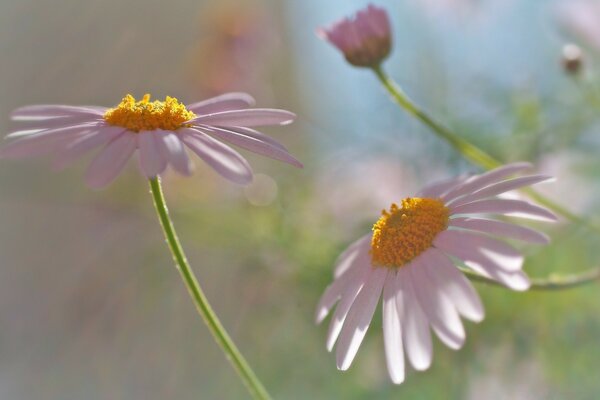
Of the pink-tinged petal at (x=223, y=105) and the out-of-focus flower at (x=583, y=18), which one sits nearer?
the pink-tinged petal at (x=223, y=105)

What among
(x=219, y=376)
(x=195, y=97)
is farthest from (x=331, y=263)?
(x=219, y=376)

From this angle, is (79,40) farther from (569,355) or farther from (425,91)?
(569,355)

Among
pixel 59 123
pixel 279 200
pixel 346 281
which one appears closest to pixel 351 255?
pixel 346 281

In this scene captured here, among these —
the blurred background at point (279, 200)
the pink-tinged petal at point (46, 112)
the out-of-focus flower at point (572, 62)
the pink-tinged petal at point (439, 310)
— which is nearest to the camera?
the pink-tinged petal at point (439, 310)

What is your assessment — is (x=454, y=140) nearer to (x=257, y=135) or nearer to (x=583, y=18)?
(x=257, y=135)

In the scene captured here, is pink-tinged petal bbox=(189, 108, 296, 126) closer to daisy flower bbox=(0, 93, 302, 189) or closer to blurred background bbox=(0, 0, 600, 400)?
daisy flower bbox=(0, 93, 302, 189)

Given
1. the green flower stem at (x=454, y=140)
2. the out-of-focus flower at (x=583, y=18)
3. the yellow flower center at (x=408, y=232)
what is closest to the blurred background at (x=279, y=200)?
the out-of-focus flower at (x=583, y=18)

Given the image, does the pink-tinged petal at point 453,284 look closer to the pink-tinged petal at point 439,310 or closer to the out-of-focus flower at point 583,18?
the pink-tinged petal at point 439,310
